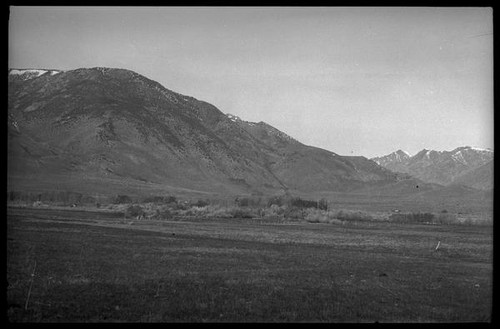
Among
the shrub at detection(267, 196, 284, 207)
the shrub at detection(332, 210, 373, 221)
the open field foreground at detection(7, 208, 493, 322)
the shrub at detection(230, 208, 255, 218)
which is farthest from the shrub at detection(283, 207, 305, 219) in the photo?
the open field foreground at detection(7, 208, 493, 322)

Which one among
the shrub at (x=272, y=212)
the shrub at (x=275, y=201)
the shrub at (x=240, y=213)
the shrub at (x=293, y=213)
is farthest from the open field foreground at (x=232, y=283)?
the shrub at (x=275, y=201)

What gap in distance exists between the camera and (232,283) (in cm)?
1891

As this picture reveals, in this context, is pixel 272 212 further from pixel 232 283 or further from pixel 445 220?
pixel 232 283

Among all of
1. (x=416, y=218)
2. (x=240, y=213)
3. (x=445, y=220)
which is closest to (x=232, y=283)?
(x=240, y=213)

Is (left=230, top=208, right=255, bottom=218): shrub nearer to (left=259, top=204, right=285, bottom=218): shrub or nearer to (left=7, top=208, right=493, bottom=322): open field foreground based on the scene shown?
(left=259, top=204, right=285, bottom=218): shrub

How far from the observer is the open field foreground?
46.6ft

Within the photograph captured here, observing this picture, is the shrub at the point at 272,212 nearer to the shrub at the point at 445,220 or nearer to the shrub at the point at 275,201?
the shrub at the point at 275,201

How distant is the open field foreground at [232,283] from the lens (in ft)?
46.6

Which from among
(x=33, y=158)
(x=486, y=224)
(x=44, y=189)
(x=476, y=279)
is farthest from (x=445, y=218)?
(x=33, y=158)

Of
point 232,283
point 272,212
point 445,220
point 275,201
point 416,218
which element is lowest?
point 416,218

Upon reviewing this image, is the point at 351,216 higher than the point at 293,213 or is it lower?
lower

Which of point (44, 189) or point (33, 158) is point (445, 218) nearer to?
point (44, 189)

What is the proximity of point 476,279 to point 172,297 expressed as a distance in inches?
559

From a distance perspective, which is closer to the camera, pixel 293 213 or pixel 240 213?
pixel 240 213
